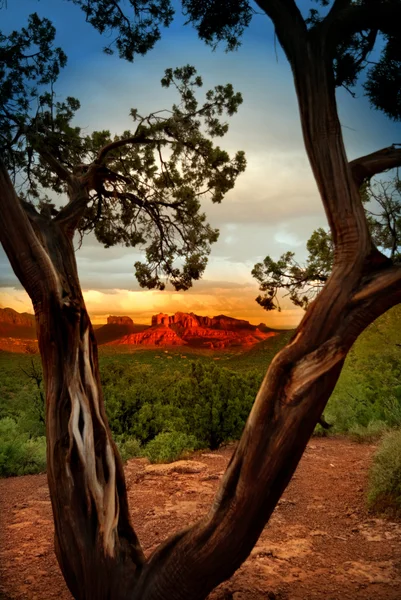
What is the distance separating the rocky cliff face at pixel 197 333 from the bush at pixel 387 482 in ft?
64.8

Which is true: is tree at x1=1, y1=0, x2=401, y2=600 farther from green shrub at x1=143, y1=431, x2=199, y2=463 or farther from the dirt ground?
green shrub at x1=143, y1=431, x2=199, y2=463

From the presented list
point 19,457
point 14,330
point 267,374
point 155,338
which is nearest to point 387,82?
point 267,374

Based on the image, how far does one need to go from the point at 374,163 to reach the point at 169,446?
6.40m

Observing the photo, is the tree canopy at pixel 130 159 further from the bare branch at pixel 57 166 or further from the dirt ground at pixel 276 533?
the dirt ground at pixel 276 533

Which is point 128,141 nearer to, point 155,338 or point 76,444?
point 76,444

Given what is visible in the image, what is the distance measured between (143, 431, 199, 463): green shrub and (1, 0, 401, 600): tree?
180 inches

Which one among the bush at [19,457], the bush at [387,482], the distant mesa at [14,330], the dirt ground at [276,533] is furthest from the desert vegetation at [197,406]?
the distant mesa at [14,330]

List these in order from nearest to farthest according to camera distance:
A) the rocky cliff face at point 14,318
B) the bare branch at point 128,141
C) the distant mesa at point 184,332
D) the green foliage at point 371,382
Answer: the bare branch at point 128,141 → the green foliage at point 371,382 → the rocky cliff face at point 14,318 → the distant mesa at point 184,332

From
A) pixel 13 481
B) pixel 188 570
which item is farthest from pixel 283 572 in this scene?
pixel 13 481

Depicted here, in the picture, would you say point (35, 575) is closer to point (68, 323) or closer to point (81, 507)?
point (81, 507)

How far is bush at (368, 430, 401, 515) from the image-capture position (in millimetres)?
5867

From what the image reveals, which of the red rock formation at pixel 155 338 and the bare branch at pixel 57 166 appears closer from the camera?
the bare branch at pixel 57 166

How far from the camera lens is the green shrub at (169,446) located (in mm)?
8484

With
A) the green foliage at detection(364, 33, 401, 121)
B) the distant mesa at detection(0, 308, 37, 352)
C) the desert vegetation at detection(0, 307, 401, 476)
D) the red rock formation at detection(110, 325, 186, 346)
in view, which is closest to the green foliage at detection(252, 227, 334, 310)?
the desert vegetation at detection(0, 307, 401, 476)
